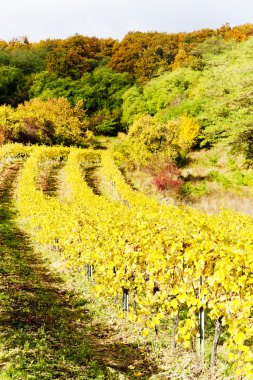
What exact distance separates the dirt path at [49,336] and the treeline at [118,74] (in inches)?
1395

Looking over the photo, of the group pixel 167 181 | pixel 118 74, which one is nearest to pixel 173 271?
pixel 167 181

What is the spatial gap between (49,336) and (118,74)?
7329 centimetres

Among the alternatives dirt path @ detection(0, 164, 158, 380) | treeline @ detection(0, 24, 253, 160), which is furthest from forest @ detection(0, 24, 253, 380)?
treeline @ detection(0, 24, 253, 160)

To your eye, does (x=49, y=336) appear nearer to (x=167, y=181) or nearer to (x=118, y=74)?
(x=167, y=181)

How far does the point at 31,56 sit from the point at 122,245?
288 ft

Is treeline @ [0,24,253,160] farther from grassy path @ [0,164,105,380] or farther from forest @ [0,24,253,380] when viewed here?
grassy path @ [0,164,105,380]

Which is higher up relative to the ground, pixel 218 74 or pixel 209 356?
pixel 218 74

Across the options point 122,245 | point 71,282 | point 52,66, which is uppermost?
point 52,66

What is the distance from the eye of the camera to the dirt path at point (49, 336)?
19.1ft

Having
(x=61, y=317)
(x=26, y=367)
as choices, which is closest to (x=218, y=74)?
(x=61, y=317)

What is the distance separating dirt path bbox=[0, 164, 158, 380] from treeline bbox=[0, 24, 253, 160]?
35.4 meters

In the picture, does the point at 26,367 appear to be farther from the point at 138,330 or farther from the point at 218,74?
the point at 218,74

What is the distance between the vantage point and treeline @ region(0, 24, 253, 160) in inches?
2384

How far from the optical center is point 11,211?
858 inches
